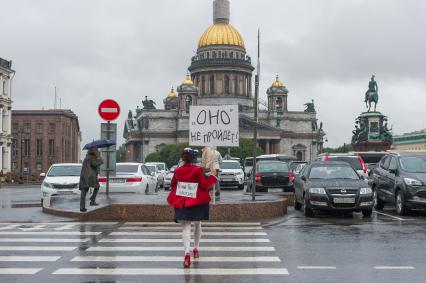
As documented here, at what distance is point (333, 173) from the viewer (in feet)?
60.5

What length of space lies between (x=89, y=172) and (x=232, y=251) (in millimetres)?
6565

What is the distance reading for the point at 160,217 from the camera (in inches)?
633

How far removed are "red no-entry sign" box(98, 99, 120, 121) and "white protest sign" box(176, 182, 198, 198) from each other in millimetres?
9252

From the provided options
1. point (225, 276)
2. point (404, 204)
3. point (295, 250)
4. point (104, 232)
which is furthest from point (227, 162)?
point (225, 276)

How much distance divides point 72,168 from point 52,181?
134 cm

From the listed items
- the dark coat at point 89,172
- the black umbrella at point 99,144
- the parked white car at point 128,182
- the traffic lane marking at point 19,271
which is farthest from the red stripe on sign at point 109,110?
the traffic lane marking at point 19,271

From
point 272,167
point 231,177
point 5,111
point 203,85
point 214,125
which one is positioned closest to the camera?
point 214,125

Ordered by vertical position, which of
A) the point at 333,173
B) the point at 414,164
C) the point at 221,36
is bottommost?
the point at 333,173

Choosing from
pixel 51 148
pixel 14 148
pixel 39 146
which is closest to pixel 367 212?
pixel 14 148

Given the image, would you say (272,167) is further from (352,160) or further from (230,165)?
(230,165)

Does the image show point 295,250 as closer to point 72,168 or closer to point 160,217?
point 160,217

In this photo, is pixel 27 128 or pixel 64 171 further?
pixel 27 128

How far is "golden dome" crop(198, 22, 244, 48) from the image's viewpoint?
123750mm

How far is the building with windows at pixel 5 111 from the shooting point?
2928 inches
